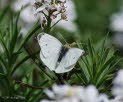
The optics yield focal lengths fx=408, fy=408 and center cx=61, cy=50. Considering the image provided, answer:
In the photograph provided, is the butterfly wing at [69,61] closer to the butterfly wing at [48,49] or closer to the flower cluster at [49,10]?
the butterfly wing at [48,49]

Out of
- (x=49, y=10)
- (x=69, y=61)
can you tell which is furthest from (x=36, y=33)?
(x=69, y=61)

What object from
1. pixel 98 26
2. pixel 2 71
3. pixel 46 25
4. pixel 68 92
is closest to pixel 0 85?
pixel 2 71

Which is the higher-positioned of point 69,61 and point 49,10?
point 49,10

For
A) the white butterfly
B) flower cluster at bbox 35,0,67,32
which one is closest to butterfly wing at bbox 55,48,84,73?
the white butterfly

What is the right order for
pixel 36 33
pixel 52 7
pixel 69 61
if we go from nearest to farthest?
pixel 69 61 < pixel 52 7 < pixel 36 33

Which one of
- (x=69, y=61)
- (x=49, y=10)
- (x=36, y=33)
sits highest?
(x=49, y=10)

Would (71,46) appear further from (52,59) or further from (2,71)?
(2,71)

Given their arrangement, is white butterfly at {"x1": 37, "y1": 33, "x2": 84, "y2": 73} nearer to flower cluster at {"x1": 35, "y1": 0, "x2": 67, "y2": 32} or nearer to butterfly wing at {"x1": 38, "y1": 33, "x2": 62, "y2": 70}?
butterfly wing at {"x1": 38, "y1": 33, "x2": 62, "y2": 70}

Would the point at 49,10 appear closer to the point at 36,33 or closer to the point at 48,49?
the point at 48,49
